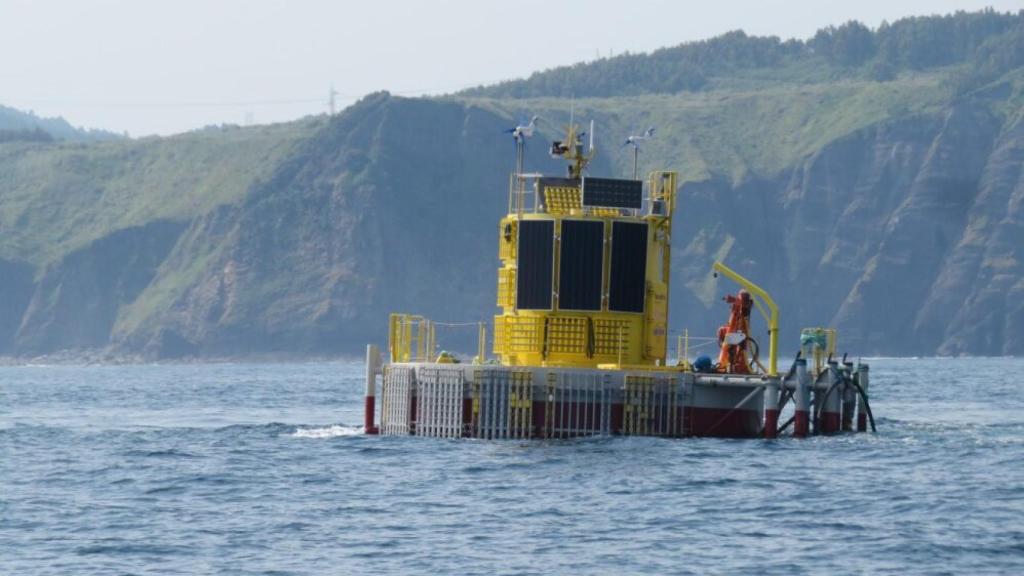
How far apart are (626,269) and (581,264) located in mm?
1130

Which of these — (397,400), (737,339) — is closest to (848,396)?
(737,339)

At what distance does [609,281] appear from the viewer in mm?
50969

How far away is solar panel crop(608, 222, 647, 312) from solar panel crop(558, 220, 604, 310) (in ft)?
1.15

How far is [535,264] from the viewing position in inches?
2015

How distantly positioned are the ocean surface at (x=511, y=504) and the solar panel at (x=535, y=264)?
4.17 m

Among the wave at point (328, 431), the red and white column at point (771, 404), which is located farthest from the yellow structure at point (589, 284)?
the wave at point (328, 431)

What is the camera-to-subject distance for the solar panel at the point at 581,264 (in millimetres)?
50875

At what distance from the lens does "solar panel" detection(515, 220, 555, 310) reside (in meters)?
51.0

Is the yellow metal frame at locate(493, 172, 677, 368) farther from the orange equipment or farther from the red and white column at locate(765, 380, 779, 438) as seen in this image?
the red and white column at locate(765, 380, 779, 438)

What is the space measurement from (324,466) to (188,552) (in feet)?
43.2

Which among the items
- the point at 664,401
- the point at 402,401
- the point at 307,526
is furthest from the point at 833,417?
the point at 307,526

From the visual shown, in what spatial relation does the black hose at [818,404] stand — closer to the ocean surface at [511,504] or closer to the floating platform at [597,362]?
the floating platform at [597,362]

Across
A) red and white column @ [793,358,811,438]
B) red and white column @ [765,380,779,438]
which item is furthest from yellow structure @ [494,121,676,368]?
red and white column @ [793,358,811,438]

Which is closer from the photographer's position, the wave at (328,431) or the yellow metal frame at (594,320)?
the yellow metal frame at (594,320)
